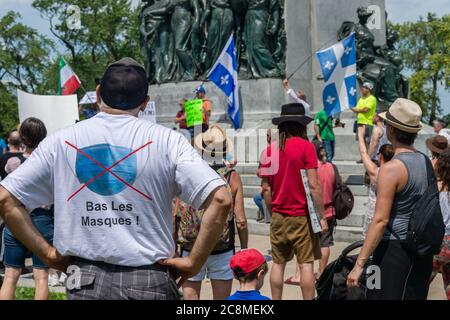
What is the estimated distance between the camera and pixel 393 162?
456 cm

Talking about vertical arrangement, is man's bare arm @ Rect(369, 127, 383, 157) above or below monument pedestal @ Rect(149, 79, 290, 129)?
below

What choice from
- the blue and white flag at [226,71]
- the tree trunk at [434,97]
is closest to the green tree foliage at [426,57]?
the tree trunk at [434,97]

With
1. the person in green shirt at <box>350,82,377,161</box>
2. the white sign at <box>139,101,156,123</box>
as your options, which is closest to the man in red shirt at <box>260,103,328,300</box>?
the white sign at <box>139,101,156,123</box>

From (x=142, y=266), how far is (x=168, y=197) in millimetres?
307

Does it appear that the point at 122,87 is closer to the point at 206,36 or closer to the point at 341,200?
the point at 341,200

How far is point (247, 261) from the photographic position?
14.4 feet

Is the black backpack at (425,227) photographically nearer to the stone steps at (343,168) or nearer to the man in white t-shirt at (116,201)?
the man in white t-shirt at (116,201)

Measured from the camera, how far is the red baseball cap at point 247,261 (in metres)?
4.36

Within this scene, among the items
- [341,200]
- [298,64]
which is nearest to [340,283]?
[341,200]

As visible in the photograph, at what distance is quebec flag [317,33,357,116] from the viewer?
40.9ft

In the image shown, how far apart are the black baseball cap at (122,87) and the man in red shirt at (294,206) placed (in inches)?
134

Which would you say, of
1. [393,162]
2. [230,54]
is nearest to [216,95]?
[230,54]

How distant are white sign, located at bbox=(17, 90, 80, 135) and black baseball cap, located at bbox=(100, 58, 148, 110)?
879cm

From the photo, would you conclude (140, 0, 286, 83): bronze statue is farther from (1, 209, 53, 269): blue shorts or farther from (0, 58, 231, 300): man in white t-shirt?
(0, 58, 231, 300): man in white t-shirt
